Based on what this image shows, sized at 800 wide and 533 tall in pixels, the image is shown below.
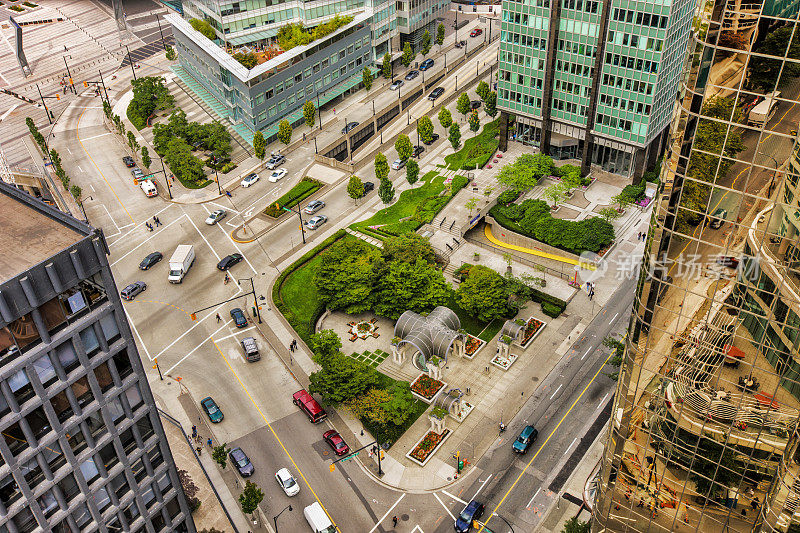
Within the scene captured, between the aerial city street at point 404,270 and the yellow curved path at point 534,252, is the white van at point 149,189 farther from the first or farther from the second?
the yellow curved path at point 534,252

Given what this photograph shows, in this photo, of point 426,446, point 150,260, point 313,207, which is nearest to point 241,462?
point 426,446

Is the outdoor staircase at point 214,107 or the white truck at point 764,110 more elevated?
the white truck at point 764,110

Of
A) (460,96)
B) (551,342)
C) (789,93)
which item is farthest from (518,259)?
(789,93)

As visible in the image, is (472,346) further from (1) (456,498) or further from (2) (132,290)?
(2) (132,290)

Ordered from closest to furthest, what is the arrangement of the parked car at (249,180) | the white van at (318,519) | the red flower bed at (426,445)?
the white van at (318,519), the red flower bed at (426,445), the parked car at (249,180)

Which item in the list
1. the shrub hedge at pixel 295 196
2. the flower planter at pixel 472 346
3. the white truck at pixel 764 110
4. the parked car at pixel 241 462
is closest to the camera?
the white truck at pixel 764 110

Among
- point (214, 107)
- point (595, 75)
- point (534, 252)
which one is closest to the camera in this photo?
point (534, 252)

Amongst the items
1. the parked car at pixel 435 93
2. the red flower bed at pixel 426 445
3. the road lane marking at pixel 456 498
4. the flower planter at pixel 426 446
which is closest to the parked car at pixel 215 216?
the parked car at pixel 435 93
